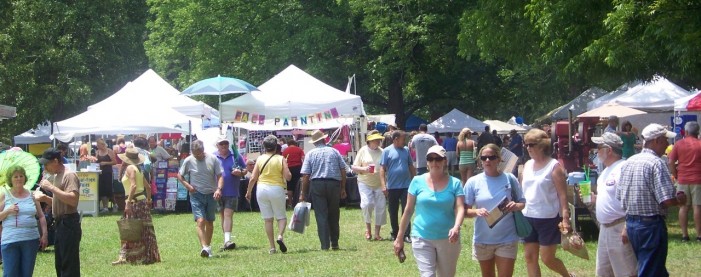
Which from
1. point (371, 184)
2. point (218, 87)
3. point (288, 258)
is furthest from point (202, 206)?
point (218, 87)

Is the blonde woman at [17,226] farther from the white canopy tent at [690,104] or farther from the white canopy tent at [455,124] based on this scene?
the white canopy tent at [455,124]

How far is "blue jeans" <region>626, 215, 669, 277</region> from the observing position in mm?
8023

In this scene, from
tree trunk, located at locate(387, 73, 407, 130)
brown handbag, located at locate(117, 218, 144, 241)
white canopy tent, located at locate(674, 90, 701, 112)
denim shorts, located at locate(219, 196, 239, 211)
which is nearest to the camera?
brown handbag, located at locate(117, 218, 144, 241)

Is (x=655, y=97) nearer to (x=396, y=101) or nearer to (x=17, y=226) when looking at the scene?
(x=396, y=101)

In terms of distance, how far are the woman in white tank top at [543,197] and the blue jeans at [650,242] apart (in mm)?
678

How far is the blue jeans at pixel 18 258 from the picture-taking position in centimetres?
967

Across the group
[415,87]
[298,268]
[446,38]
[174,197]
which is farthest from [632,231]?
[415,87]

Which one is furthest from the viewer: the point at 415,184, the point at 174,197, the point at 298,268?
the point at 174,197

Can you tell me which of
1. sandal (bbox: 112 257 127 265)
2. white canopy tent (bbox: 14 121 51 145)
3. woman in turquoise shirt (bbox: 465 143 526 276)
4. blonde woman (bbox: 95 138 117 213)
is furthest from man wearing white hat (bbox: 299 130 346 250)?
white canopy tent (bbox: 14 121 51 145)

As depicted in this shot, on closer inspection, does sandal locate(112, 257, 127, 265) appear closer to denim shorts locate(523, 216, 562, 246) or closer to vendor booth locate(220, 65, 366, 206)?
denim shorts locate(523, 216, 562, 246)

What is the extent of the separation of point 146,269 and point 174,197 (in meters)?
9.69

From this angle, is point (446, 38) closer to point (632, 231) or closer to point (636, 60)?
point (636, 60)

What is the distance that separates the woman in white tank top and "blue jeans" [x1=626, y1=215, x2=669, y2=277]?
2.23 ft

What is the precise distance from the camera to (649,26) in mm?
12664
